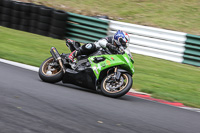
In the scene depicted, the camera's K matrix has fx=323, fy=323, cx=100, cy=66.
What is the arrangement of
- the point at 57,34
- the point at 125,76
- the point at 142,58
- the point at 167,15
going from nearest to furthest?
1. the point at 125,76
2. the point at 142,58
3. the point at 57,34
4. the point at 167,15

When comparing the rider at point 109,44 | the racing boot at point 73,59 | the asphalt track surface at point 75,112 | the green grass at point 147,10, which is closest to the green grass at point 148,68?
the asphalt track surface at point 75,112

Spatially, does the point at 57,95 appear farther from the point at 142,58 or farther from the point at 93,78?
the point at 142,58

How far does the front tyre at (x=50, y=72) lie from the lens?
708 centimetres

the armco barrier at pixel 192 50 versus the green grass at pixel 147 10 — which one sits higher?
the green grass at pixel 147 10

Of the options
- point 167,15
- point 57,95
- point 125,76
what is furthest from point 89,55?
point 167,15

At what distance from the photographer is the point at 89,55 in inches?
283

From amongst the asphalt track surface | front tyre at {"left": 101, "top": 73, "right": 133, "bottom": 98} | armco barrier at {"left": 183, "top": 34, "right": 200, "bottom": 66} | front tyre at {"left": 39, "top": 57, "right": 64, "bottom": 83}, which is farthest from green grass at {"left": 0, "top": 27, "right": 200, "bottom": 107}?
front tyre at {"left": 39, "top": 57, "right": 64, "bottom": 83}

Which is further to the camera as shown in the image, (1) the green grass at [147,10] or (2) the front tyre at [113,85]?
(1) the green grass at [147,10]

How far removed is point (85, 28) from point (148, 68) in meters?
4.08

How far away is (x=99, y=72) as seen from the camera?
684 cm

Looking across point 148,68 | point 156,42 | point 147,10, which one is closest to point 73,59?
point 148,68

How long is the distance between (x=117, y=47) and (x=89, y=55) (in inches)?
28.6

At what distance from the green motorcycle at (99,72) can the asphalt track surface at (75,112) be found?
0.20 meters

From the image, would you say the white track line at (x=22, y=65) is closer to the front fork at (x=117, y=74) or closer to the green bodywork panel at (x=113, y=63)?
the green bodywork panel at (x=113, y=63)
